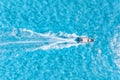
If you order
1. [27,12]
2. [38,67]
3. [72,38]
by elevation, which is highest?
[27,12]

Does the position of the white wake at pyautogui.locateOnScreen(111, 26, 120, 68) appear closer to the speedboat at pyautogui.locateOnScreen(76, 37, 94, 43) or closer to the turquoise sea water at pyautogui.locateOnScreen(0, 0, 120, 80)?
the turquoise sea water at pyautogui.locateOnScreen(0, 0, 120, 80)

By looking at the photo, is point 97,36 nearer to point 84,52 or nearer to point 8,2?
point 84,52

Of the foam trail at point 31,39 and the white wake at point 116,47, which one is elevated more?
the foam trail at point 31,39

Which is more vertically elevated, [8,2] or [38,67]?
[8,2]

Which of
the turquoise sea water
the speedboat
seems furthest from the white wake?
the speedboat

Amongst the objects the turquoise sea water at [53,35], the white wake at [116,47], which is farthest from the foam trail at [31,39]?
the white wake at [116,47]

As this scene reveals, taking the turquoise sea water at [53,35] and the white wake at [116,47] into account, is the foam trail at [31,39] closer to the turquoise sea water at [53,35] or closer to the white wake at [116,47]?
the turquoise sea water at [53,35]

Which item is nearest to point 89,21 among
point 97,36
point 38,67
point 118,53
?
point 97,36
